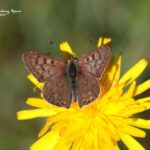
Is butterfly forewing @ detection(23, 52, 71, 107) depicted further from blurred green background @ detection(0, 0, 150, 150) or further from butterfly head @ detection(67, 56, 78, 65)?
blurred green background @ detection(0, 0, 150, 150)

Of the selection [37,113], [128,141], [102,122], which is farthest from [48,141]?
[128,141]

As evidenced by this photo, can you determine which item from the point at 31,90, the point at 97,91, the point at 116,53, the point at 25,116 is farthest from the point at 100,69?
the point at 31,90

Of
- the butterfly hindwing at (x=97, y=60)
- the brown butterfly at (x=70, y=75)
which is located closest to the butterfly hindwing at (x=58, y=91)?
the brown butterfly at (x=70, y=75)

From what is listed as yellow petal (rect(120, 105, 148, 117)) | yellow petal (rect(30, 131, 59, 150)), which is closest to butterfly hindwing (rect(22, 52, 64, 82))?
yellow petal (rect(30, 131, 59, 150))

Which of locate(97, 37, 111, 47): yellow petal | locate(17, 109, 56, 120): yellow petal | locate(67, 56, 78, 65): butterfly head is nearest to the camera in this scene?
locate(67, 56, 78, 65): butterfly head

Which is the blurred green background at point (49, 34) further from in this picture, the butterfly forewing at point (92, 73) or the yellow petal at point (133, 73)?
the butterfly forewing at point (92, 73)

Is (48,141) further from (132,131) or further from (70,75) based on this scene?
(132,131)

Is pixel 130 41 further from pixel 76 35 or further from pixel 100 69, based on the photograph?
pixel 100 69
